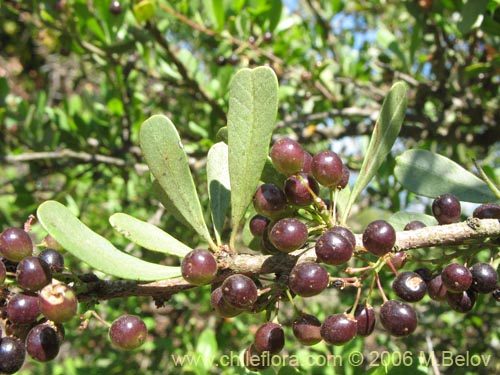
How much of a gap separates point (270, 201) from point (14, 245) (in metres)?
0.49

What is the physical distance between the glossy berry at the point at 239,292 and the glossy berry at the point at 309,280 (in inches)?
3.1

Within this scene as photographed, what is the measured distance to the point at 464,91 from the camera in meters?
2.43

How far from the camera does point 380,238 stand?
0.97m

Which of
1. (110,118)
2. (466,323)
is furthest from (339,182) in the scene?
(466,323)

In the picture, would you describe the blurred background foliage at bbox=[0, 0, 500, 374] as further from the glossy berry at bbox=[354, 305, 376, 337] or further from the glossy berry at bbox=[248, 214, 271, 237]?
the glossy berry at bbox=[354, 305, 376, 337]

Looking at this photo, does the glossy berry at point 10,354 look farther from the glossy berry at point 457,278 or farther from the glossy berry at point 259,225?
the glossy berry at point 457,278

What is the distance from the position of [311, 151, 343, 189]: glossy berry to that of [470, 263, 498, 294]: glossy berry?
35cm

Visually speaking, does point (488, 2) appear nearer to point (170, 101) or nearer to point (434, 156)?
point (434, 156)

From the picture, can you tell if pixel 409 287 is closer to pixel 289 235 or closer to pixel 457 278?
pixel 457 278

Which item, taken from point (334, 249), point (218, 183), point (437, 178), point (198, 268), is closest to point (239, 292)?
point (198, 268)

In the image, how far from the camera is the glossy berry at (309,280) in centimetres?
94

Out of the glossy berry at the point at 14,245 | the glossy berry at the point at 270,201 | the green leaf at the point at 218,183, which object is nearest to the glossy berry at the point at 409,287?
the glossy berry at the point at 270,201

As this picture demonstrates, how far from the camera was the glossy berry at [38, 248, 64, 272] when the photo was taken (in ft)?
3.21

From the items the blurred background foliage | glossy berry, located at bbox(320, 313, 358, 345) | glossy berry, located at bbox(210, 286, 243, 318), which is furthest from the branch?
the blurred background foliage
